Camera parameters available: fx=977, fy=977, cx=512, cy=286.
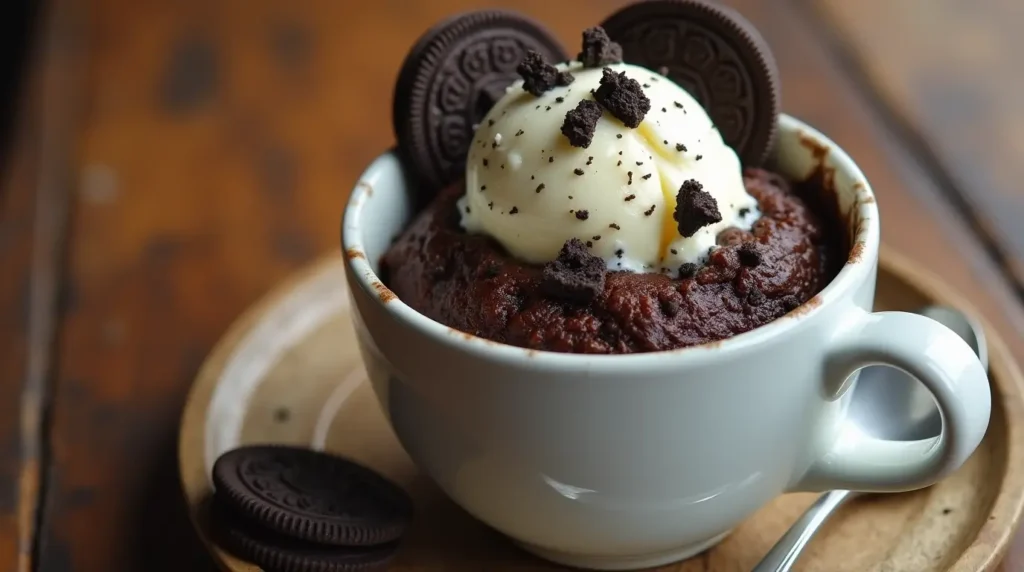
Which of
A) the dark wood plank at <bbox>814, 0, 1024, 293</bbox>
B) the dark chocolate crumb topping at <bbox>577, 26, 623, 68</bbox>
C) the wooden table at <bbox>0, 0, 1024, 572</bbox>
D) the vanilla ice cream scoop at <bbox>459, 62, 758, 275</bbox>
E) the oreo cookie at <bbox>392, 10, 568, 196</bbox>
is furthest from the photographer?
the dark wood plank at <bbox>814, 0, 1024, 293</bbox>

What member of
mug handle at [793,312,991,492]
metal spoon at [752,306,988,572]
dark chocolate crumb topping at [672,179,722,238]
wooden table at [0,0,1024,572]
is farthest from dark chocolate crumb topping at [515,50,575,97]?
wooden table at [0,0,1024,572]

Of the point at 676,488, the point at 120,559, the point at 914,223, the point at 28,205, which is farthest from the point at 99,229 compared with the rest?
the point at 914,223

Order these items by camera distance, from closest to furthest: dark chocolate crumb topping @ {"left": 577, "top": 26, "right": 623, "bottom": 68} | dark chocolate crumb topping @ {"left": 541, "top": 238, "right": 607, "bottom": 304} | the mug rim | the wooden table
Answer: the mug rim → dark chocolate crumb topping @ {"left": 541, "top": 238, "right": 607, "bottom": 304} → dark chocolate crumb topping @ {"left": 577, "top": 26, "right": 623, "bottom": 68} → the wooden table

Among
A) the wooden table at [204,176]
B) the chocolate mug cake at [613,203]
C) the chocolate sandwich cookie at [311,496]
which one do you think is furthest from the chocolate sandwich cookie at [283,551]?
the chocolate mug cake at [613,203]

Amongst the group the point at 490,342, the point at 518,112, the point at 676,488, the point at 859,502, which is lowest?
the point at 859,502

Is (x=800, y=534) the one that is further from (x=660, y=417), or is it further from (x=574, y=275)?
(x=574, y=275)

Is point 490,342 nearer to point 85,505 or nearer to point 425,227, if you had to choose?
point 425,227

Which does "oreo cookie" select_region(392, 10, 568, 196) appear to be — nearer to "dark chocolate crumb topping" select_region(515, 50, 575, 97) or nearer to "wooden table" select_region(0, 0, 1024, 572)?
"dark chocolate crumb topping" select_region(515, 50, 575, 97)
